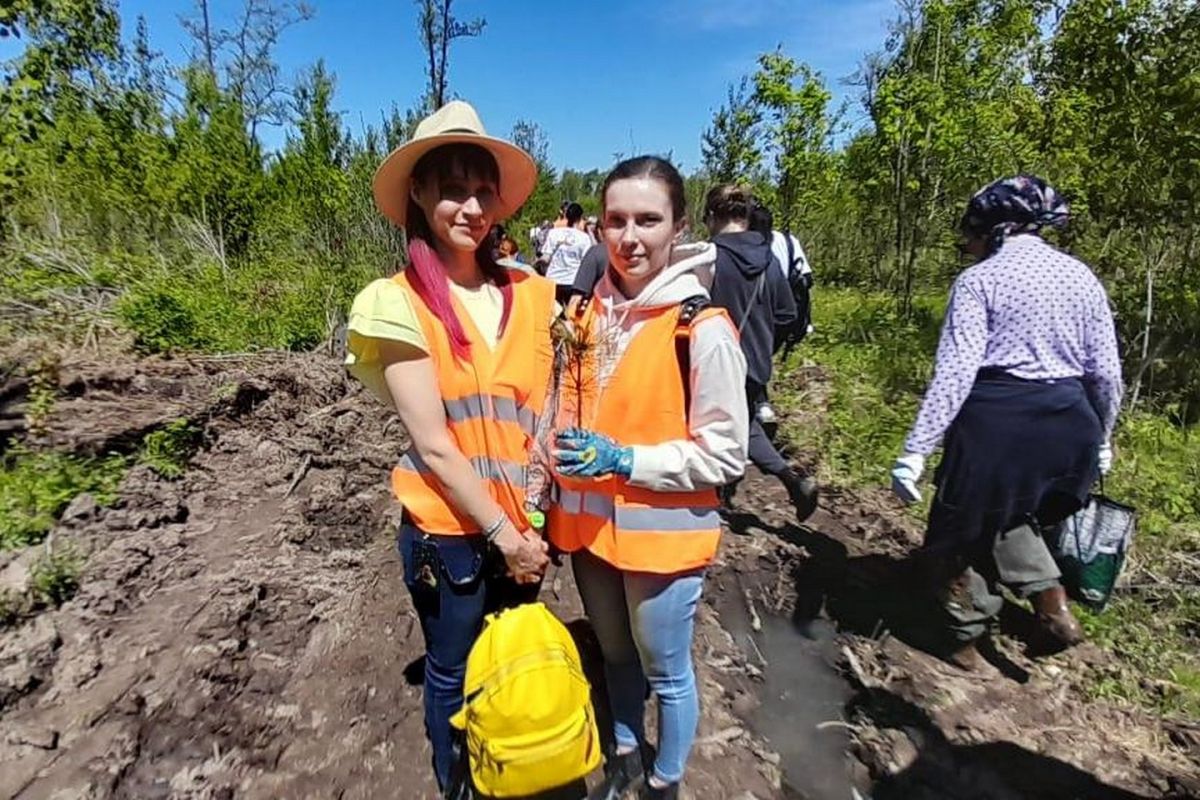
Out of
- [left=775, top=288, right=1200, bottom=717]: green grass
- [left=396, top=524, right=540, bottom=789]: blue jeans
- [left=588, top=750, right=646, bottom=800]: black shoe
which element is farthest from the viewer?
[left=775, top=288, right=1200, bottom=717]: green grass

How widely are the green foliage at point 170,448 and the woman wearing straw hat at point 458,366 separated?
375 cm

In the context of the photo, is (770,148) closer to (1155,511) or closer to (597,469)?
(1155,511)

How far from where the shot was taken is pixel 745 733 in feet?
8.52

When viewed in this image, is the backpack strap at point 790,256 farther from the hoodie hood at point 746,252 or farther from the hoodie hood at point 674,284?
the hoodie hood at point 674,284

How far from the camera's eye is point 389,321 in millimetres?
1482

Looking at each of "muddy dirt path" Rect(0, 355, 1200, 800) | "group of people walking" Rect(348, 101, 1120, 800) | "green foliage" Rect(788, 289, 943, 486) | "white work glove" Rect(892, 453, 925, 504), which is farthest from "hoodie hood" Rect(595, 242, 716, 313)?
"green foliage" Rect(788, 289, 943, 486)

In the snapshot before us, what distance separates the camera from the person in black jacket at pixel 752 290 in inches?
148

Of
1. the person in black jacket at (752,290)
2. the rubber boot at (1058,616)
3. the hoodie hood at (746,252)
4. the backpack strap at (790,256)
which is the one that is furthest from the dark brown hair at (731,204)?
the rubber boot at (1058,616)

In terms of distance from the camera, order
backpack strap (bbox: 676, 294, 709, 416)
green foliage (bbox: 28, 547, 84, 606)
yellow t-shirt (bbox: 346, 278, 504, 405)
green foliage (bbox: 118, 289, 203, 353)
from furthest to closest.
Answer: green foliage (bbox: 118, 289, 203, 353)
green foliage (bbox: 28, 547, 84, 606)
backpack strap (bbox: 676, 294, 709, 416)
yellow t-shirt (bbox: 346, 278, 504, 405)

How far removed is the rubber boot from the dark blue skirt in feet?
1.00

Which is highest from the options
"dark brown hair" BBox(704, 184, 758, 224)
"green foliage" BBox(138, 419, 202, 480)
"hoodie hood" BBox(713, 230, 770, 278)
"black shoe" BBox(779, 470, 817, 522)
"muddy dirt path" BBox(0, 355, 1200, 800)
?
"dark brown hair" BBox(704, 184, 758, 224)

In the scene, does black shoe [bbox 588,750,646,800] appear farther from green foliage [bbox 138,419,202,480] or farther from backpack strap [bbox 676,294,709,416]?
green foliage [bbox 138,419,202,480]

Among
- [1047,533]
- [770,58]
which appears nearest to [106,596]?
[1047,533]

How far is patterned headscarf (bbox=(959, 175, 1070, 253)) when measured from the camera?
246 cm
